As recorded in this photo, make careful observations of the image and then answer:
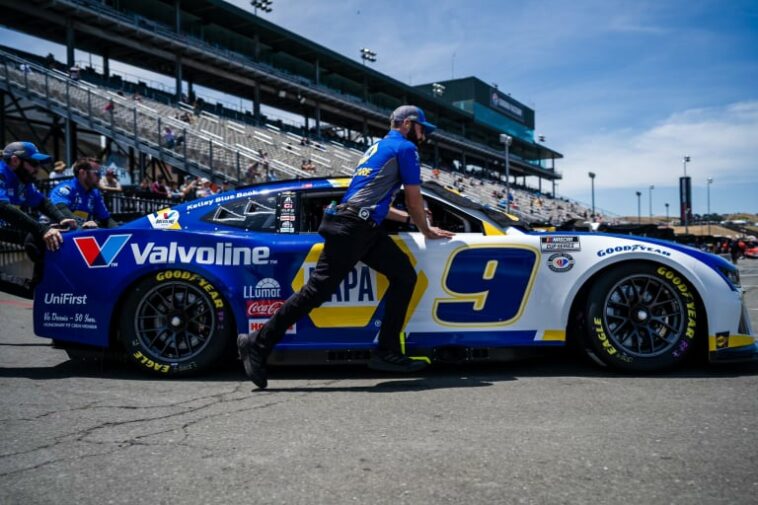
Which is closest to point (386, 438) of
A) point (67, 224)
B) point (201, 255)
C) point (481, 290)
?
point (481, 290)

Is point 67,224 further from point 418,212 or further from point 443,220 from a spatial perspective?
point 443,220

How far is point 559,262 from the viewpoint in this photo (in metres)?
3.84

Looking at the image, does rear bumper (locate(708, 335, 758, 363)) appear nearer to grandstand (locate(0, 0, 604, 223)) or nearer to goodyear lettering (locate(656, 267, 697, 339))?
goodyear lettering (locate(656, 267, 697, 339))

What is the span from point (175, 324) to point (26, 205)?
6.22 feet

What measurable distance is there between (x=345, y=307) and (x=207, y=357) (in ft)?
3.14

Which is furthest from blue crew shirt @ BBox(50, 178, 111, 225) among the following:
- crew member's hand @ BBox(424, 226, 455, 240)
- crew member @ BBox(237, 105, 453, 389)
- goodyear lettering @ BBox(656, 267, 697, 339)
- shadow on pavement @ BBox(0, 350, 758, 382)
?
goodyear lettering @ BBox(656, 267, 697, 339)

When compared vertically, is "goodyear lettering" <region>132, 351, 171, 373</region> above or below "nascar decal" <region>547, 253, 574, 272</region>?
below

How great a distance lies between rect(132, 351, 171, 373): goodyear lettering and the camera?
12.6ft

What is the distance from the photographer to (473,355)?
12.6 feet

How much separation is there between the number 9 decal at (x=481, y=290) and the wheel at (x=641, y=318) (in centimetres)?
45

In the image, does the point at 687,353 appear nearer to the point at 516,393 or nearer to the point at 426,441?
the point at 516,393

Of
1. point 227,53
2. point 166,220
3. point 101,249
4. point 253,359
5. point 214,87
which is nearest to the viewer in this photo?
point 253,359

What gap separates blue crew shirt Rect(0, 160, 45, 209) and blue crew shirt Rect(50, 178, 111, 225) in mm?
828

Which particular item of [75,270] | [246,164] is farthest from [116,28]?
[75,270]
